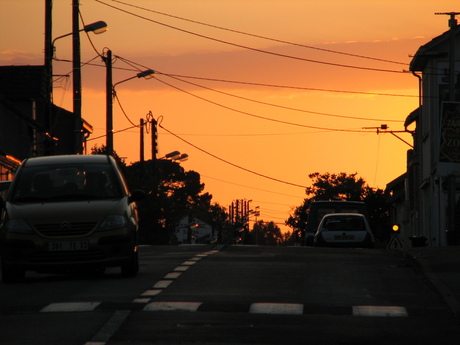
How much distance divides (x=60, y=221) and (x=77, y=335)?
6.38 meters

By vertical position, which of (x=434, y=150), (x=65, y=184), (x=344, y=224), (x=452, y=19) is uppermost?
(x=452, y=19)

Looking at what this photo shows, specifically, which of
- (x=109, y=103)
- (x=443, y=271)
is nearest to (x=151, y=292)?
(x=443, y=271)

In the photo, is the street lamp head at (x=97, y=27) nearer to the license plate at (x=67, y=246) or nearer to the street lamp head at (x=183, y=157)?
the license plate at (x=67, y=246)

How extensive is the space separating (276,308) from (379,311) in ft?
3.73

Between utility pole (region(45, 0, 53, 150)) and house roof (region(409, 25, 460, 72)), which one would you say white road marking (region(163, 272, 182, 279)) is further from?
house roof (region(409, 25, 460, 72))

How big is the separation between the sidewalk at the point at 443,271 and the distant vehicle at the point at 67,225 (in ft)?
14.4

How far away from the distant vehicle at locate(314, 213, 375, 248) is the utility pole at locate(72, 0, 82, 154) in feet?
25.4

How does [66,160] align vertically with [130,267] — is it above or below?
above

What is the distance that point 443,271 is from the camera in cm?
1972

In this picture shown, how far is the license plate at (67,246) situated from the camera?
58.9 ft

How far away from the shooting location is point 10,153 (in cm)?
5394

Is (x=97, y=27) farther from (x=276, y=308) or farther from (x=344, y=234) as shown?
(x=276, y=308)

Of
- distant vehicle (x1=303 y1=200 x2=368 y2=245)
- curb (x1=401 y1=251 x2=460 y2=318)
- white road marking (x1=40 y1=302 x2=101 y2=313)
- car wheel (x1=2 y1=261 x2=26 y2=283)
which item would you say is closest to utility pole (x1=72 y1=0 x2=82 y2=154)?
distant vehicle (x1=303 y1=200 x2=368 y2=245)

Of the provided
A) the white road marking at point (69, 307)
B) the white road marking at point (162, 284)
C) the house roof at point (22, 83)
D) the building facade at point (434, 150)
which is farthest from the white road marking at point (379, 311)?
the house roof at point (22, 83)
